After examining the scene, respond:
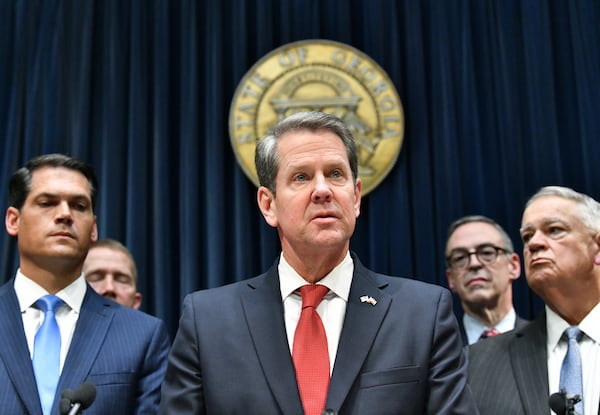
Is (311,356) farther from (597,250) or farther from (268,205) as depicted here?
(597,250)

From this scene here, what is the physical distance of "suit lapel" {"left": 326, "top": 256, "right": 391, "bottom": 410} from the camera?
171 cm

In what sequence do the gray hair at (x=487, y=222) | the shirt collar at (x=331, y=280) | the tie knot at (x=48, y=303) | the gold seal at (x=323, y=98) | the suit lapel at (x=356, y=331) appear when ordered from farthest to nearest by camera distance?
the gold seal at (x=323, y=98) → the gray hair at (x=487, y=222) → the tie knot at (x=48, y=303) → the shirt collar at (x=331, y=280) → the suit lapel at (x=356, y=331)

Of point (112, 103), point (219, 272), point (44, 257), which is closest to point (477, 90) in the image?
point (219, 272)

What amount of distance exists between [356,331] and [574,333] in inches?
40.4

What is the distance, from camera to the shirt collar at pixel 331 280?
193cm

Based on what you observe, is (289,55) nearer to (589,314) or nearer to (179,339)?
(589,314)

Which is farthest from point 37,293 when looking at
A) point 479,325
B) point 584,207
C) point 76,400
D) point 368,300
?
point 479,325

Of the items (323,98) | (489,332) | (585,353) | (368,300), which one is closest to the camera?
(368,300)

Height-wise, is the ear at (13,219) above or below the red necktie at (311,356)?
above

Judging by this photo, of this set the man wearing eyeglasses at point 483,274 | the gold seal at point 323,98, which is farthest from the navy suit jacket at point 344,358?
the gold seal at point 323,98

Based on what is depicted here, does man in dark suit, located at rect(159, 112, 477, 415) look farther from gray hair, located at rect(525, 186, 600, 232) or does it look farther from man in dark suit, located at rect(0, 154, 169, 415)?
gray hair, located at rect(525, 186, 600, 232)

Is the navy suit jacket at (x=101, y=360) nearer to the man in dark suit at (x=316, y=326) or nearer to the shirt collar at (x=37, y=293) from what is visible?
the shirt collar at (x=37, y=293)

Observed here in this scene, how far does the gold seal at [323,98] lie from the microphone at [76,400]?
2205 millimetres

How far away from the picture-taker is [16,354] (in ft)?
7.59
